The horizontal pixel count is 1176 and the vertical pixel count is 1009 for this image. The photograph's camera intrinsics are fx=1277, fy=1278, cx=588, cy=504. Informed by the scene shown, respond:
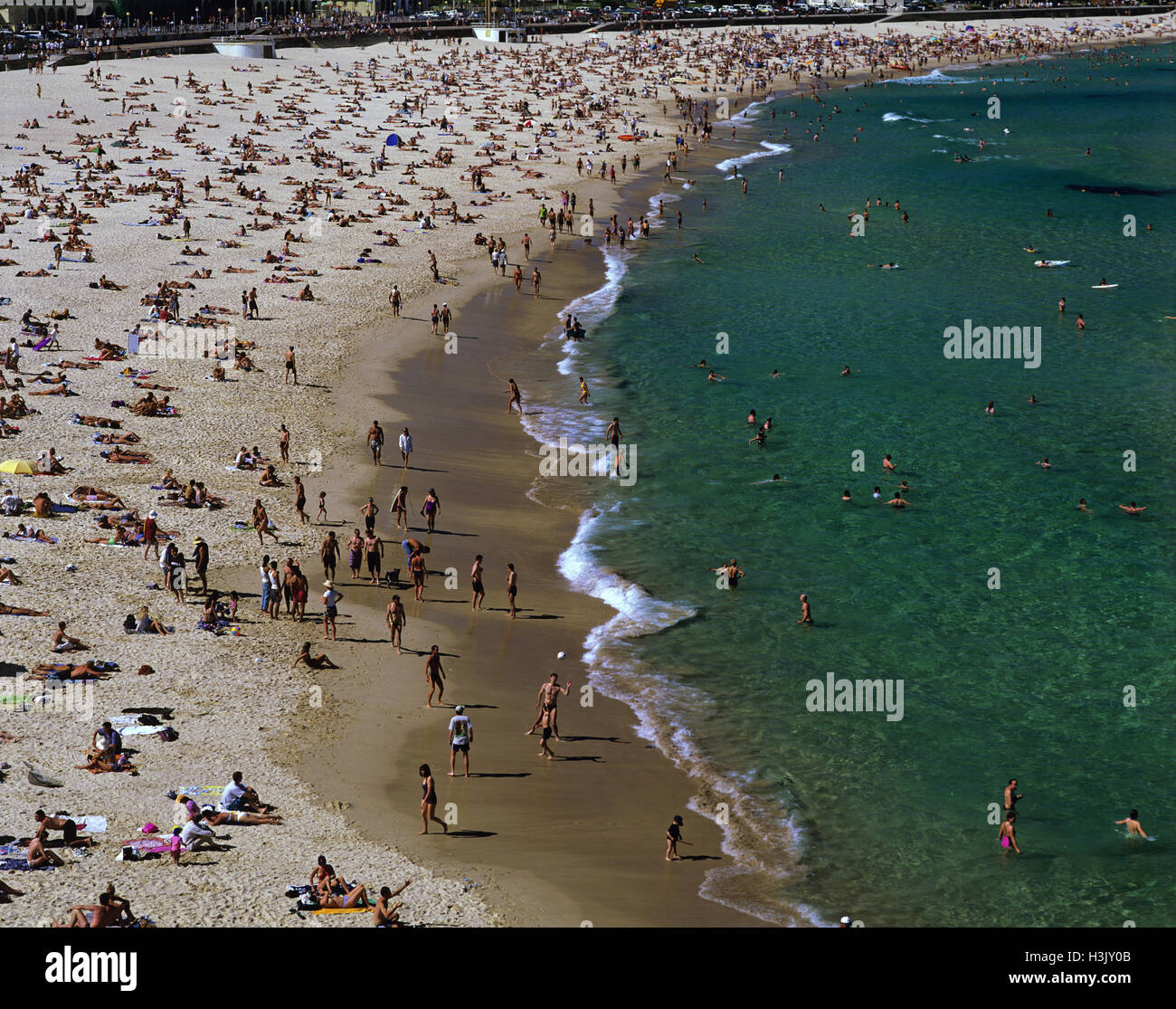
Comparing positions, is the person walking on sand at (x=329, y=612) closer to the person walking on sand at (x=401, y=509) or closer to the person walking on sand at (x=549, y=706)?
the person walking on sand at (x=401, y=509)

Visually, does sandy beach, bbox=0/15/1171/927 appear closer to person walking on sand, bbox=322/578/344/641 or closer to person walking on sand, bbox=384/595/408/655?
person walking on sand, bbox=322/578/344/641

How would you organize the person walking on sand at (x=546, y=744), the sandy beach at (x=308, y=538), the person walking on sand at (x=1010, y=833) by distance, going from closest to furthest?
the sandy beach at (x=308, y=538) → the person walking on sand at (x=1010, y=833) → the person walking on sand at (x=546, y=744)

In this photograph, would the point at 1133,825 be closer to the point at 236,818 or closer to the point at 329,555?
the point at 236,818

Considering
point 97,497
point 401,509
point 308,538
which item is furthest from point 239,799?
point 97,497

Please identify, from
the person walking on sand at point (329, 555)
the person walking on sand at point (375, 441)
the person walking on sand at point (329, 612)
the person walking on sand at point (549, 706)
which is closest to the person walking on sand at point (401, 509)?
the person walking on sand at point (375, 441)

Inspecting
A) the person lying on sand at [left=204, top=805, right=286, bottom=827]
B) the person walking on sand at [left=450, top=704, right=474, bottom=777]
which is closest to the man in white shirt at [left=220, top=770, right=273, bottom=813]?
the person lying on sand at [left=204, top=805, right=286, bottom=827]
